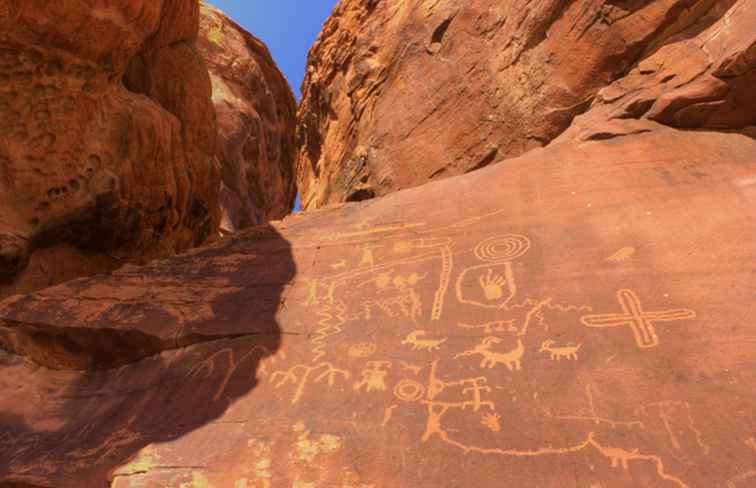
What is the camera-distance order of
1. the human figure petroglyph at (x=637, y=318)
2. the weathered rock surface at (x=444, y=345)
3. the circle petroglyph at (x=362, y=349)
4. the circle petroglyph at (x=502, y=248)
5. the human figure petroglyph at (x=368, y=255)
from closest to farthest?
the weathered rock surface at (x=444, y=345) → the human figure petroglyph at (x=637, y=318) → the circle petroglyph at (x=362, y=349) → the circle petroglyph at (x=502, y=248) → the human figure petroglyph at (x=368, y=255)

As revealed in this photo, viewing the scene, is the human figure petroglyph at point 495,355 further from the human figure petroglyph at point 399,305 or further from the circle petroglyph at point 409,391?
the human figure petroglyph at point 399,305

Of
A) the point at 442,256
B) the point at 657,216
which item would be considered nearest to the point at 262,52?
the point at 442,256

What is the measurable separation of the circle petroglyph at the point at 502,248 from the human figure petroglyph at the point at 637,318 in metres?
0.81

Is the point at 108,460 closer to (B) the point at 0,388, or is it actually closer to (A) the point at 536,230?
(B) the point at 0,388

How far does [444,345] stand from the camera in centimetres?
347

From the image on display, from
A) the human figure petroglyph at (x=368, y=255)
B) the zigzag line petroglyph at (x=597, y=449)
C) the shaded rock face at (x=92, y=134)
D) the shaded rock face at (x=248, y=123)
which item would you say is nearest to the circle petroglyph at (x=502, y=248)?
the human figure petroglyph at (x=368, y=255)

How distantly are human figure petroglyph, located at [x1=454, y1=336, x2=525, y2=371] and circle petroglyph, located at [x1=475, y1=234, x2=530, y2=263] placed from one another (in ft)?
2.64

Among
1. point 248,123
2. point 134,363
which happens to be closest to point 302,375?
point 134,363

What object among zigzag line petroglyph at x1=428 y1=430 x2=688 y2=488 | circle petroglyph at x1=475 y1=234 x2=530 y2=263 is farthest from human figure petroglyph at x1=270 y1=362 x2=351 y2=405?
circle petroglyph at x1=475 y1=234 x2=530 y2=263

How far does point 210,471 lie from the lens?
2934 millimetres

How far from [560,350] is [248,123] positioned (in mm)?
10143

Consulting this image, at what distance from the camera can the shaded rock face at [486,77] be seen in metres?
4.95

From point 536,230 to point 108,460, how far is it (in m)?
3.24

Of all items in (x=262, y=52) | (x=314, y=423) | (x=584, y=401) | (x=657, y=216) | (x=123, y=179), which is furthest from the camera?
(x=262, y=52)
